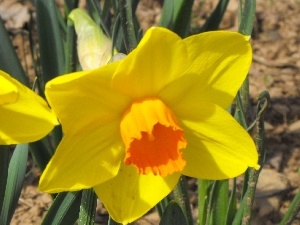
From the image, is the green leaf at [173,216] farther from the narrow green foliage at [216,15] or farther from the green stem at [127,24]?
the narrow green foliage at [216,15]

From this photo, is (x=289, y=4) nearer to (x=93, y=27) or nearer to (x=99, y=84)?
(x=93, y=27)

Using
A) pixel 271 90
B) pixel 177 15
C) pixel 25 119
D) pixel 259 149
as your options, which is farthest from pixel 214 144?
pixel 271 90

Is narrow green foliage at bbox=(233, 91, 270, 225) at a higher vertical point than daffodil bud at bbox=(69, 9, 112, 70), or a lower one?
lower

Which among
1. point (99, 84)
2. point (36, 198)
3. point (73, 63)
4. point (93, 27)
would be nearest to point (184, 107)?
point (99, 84)

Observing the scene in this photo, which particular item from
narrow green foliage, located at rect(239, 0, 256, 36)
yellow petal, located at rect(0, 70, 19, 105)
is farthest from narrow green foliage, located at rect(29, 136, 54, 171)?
yellow petal, located at rect(0, 70, 19, 105)

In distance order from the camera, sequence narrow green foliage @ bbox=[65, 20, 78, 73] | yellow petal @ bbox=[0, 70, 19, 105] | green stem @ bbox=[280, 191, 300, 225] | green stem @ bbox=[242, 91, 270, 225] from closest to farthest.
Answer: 1. yellow petal @ bbox=[0, 70, 19, 105]
2. green stem @ bbox=[242, 91, 270, 225]
3. green stem @ bbox=[280, 191, 300, 225]
4. narrow green foliage @ bbox=[65, 20, 78, 73]

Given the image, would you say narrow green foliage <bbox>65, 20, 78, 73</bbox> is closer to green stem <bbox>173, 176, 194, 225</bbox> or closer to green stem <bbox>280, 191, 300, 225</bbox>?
green stem <bbox>173, 176, 194, 225</bbox>

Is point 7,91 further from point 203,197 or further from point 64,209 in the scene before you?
point 203,197
